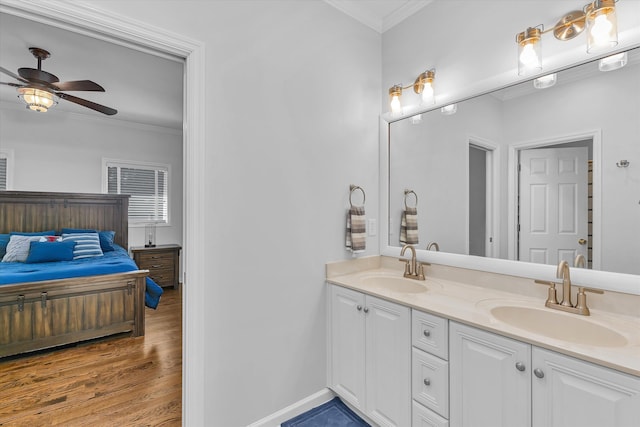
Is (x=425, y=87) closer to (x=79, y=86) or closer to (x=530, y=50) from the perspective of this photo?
(x=530, y=50)

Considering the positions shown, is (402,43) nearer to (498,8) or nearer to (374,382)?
(498,8)

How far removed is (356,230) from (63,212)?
4389mm

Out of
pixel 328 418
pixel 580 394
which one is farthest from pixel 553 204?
pixel 328 418

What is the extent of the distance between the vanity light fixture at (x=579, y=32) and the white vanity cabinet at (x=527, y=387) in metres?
1.31

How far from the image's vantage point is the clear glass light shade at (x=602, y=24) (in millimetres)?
1247

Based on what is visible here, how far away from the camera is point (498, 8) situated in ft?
5.47

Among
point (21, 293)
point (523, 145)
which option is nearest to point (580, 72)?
point (523, 145)

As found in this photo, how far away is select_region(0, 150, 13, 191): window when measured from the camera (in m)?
3.98

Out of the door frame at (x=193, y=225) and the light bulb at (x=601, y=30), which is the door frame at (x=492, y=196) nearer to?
the light bulb at (x=601, y=30)

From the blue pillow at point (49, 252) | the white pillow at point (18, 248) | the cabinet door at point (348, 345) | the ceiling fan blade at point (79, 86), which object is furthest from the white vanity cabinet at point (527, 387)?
the white pillow at point (18, 248)

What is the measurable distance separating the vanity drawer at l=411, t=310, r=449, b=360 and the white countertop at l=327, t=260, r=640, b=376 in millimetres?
39

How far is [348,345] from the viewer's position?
71.9 inches

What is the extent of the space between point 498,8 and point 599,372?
5.91 feet

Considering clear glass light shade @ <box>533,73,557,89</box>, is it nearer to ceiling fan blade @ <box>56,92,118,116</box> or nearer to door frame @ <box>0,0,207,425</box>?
door frame @ <box>0,0,207,425</box>
